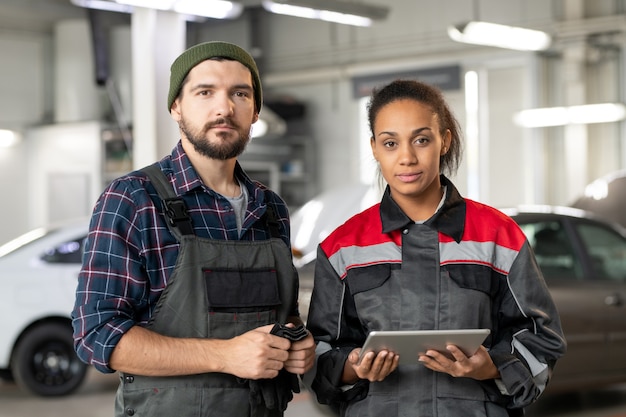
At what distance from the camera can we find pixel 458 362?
2.17 metres

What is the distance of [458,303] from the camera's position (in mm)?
2277

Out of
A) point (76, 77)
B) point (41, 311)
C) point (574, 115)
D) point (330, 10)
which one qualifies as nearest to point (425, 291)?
point (41, 311)

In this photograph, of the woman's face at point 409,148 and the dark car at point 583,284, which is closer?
the woman's face at point 409,148

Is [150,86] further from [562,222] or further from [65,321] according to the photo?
[562,222]

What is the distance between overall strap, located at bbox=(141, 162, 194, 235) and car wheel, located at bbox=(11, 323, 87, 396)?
550cm

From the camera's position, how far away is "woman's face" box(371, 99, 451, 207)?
2.31 meters

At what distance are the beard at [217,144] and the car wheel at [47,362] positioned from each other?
18.1 feet

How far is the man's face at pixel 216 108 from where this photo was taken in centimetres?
225

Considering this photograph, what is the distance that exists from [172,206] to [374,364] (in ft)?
1.92

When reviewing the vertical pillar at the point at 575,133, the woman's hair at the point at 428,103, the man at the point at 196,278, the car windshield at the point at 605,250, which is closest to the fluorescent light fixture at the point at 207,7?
the car windshield at the point at 605,250

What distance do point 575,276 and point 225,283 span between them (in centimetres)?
475

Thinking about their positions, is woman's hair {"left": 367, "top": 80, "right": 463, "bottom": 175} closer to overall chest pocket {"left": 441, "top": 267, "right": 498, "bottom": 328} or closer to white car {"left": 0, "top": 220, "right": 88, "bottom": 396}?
overall chest pocket {"left": 441, "top": 267, "right": 498, "bottom": 328}

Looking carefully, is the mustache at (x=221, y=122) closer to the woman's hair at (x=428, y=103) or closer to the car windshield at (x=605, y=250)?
the woman's hair at (x=428, y=103)

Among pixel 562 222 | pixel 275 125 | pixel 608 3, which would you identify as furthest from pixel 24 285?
pixel 608 3
